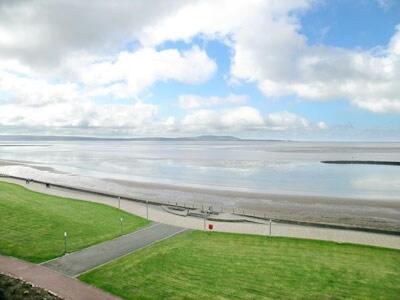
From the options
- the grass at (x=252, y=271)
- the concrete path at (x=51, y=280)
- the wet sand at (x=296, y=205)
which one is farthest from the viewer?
the wet sand at (x=296, y=205)

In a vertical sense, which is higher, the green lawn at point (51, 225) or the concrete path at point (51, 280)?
the green lawn at point (51, 225)

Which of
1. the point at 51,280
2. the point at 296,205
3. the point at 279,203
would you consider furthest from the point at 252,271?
the point at 279,203

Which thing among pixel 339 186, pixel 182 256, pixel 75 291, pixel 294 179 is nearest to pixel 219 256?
pixel 182 256

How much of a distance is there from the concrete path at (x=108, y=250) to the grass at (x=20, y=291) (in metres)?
2.12

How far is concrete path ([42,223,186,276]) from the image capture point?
19.1m

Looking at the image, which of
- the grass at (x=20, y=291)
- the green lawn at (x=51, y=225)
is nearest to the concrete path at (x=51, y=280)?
the grass at (x=20, y=291)

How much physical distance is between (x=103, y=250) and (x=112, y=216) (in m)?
9.34

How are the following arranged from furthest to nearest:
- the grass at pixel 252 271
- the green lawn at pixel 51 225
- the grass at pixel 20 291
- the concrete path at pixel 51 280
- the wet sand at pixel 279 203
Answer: the wet sand at pixel 279 203 < the green lawn at pixel 51 225 < the grass at pixel 252 271 < the concrete path at pixel 51 280 < the grass at pixel 20 291

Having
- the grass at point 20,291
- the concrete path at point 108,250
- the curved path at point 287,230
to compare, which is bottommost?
the grass at point 20,291

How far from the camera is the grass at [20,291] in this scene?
50.2 ft

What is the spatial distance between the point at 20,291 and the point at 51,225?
419 inches

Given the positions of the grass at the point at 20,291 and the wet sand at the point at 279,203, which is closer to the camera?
the grass at the point at 20,291

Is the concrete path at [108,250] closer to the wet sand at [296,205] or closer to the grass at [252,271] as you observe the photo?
the grass at [252,271]

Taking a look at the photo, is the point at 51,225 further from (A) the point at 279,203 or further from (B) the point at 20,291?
(A) the point at 279,203
